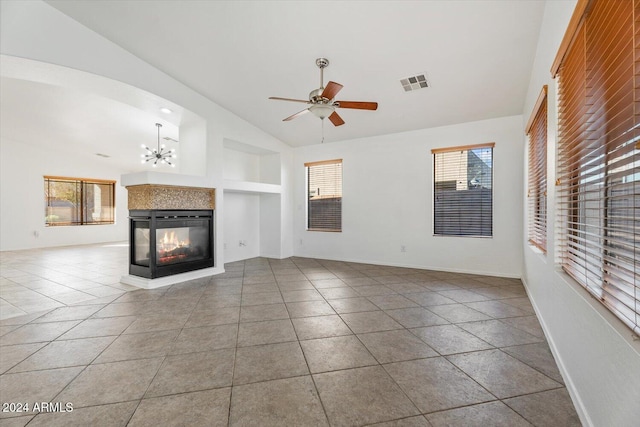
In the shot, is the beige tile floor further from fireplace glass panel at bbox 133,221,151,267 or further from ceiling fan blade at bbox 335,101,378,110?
ceiling fan blade at bbox 335,101,378,110

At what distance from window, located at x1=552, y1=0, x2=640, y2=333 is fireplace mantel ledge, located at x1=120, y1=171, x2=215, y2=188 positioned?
4718mm

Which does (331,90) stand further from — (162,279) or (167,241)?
(162,279)

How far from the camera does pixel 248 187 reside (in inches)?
231

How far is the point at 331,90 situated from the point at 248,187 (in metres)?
3.36

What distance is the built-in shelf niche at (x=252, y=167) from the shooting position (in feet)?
19.9

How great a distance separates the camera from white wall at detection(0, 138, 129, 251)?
7574 mm

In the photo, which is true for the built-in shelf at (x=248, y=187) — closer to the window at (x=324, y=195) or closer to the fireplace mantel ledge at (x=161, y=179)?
the fireplace mantel ledge at (x=161, y=179)

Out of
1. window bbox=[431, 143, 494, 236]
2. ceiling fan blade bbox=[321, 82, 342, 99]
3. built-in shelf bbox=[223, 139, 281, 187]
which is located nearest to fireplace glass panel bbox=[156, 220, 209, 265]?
built-in shelf bbox=[223, 139, 281, 187]

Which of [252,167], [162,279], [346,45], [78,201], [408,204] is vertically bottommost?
[162,279]

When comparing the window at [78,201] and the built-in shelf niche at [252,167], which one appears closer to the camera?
the built-in shelf niche at [252,167]

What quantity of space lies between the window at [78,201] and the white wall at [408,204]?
7.61 meters

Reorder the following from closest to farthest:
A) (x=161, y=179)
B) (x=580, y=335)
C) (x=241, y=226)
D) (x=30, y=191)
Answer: (x=580, y=335), (x=161, y=179), (x=241, y=226), (x=30, y=191)

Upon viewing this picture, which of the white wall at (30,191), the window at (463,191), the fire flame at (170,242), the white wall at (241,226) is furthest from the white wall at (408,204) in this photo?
the white wall at (30,191)

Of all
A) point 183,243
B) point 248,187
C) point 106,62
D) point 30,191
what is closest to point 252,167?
point 248,187
